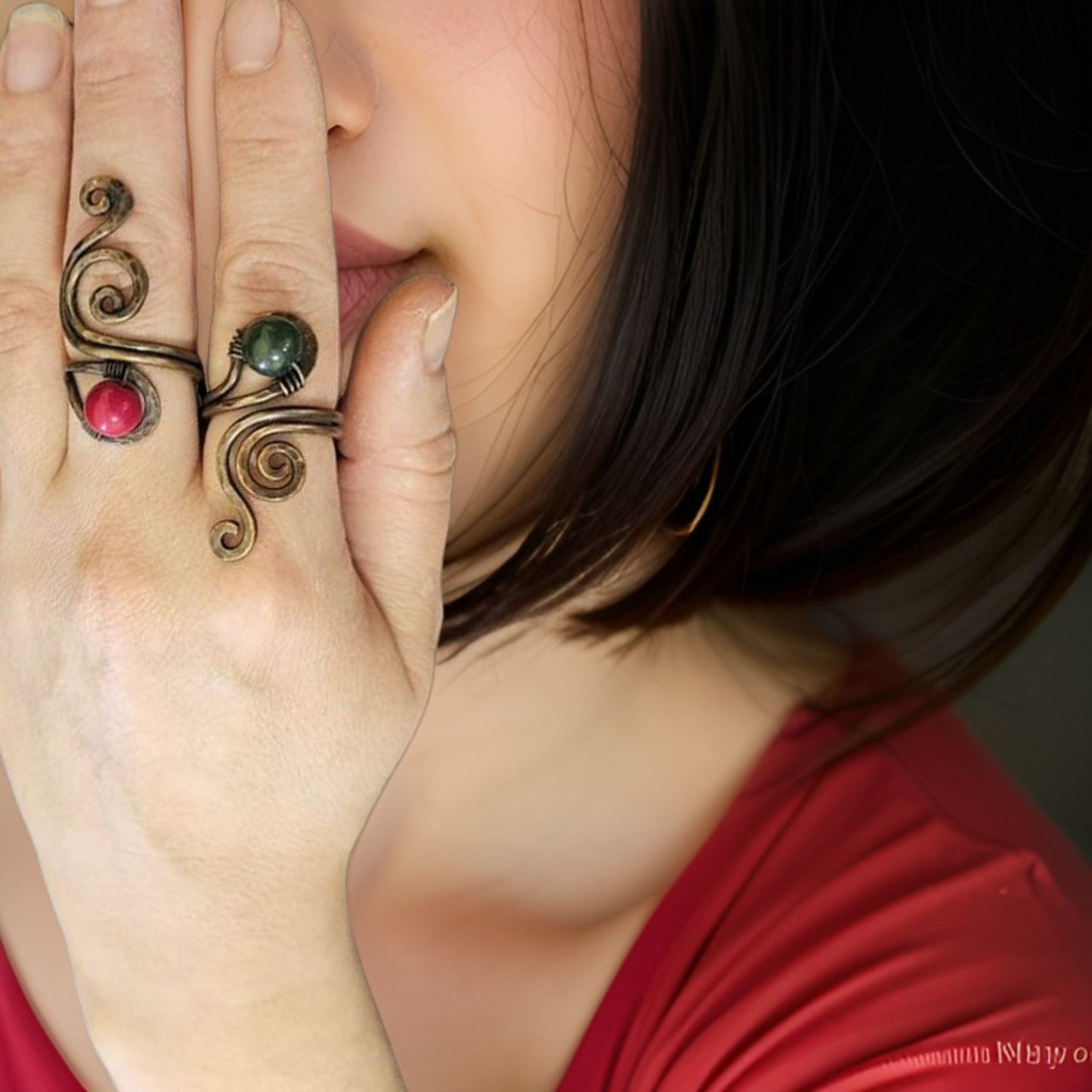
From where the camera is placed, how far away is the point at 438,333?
0.70m

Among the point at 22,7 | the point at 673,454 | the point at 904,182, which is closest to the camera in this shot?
the point at 22,7

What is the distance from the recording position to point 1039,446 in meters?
1.09

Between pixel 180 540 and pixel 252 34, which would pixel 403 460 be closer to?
pixel 180 540

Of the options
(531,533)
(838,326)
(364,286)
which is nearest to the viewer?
(364,286)

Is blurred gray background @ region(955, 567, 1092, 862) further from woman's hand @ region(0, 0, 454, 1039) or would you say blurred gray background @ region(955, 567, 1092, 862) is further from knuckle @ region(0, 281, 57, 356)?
knuckle @ region(0, 281, 57, 356)

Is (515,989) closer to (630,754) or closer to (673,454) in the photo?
(630,754)

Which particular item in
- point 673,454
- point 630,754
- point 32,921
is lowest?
point 32,921

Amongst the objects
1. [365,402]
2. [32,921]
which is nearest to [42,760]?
[365,402]

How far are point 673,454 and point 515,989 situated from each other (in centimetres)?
42

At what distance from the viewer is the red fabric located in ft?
3.07

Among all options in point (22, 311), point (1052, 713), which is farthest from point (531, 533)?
point (1052, 713)

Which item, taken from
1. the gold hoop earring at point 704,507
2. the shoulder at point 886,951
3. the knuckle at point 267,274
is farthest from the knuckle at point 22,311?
the shoulder at point 886,951

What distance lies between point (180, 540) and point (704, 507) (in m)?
0.47

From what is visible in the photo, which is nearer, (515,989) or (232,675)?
(232,675)
